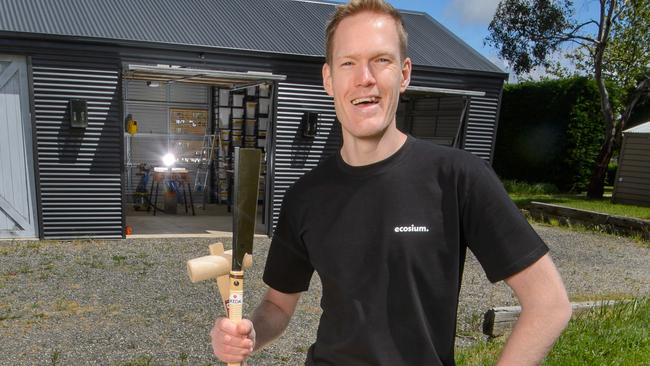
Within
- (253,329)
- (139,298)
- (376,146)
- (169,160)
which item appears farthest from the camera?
(169,160)

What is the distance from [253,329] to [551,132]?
808 inches

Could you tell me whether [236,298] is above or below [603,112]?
below

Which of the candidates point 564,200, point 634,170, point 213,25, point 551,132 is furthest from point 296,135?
point 634,170

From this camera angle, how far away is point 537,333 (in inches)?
54.5

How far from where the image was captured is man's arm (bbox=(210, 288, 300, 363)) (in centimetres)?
164

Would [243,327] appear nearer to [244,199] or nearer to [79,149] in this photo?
[244,199]

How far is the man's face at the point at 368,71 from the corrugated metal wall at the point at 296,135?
9.24 meters

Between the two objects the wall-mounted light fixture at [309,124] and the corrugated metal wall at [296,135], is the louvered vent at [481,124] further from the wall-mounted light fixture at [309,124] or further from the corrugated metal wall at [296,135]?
the wall-mounted light fixture at [309,124]

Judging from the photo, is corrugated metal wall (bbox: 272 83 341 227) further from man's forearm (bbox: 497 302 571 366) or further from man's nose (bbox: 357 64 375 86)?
man's forearm (bbox: 497 302 571 366)

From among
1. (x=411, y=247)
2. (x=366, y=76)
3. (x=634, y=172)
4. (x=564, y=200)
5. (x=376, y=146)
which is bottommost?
(x=564, y=200)

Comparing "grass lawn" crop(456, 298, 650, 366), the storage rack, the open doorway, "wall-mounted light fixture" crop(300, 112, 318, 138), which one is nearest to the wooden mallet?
"grass lawn" crop(456, 298, 650, 366)

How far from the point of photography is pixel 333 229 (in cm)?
165

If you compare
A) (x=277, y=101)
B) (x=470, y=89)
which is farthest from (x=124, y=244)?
(x=470, y=89)

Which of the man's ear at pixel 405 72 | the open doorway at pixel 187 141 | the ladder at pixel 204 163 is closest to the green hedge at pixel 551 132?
the open doorway at pixel 187 141
